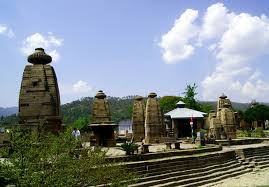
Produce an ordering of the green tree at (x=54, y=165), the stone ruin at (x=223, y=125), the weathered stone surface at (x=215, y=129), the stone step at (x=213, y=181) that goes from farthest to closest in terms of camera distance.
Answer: the stone ruin at (x=223, y=125), the weathered stone surface at (x=215, y=129), the stone step at (x=213, y=181), the green tree at (x=54, y=165)

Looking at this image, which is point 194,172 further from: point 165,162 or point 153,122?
point 153,122

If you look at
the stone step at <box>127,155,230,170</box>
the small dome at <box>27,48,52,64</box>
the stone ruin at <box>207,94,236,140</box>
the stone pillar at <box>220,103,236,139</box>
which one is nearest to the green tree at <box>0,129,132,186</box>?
the stone step at <box>127,155,230,170</box>

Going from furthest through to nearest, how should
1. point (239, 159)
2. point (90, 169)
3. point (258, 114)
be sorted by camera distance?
point (258, 114), point (239, 159), point (90, 169)

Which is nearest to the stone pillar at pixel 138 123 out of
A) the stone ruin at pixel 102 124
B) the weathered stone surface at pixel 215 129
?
the stone ruin at pixel 102 124

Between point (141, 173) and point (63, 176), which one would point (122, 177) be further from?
point (141, 173)

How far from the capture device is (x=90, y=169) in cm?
1047

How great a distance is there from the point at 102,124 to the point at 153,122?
471 cm

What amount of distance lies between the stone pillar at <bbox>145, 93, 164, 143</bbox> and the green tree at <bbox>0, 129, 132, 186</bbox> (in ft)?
57.8

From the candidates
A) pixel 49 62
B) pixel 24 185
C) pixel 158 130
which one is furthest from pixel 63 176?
pixel 158 130

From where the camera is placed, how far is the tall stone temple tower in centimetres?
1678

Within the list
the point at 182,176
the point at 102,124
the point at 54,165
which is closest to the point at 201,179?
the point at 182,176

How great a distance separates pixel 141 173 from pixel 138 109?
14636 mm

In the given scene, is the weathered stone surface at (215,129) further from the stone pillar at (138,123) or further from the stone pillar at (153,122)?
the stone pillar at (153,122)

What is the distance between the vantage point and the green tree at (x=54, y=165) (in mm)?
9320
